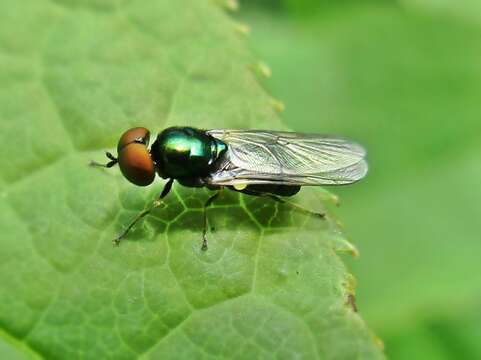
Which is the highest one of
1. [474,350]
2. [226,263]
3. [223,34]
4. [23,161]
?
[223,34]

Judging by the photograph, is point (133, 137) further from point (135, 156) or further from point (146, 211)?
point (146, 211)

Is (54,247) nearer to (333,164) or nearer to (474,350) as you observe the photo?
(333,164)

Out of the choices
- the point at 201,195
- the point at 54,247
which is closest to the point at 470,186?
the point at 201,195

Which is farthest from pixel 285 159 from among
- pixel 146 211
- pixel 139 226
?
pixel 139 226

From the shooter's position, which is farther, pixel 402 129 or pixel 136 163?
pixel 402 129

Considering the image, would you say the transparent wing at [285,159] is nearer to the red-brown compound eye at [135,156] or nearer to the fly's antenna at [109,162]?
the red-brown compound eye at [135,156]

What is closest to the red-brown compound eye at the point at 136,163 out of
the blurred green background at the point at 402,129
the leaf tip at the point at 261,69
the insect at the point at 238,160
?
the insect at the point at 238,160

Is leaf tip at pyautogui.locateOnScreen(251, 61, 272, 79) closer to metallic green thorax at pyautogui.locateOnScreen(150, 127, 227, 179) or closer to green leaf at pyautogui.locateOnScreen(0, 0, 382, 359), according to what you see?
green leaf at pyautogui.locateOnScreen(0, 0, 382, 359)
